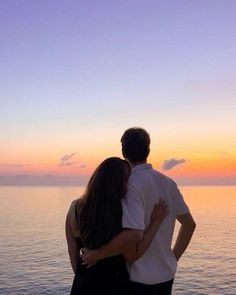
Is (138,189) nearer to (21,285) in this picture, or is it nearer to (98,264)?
(98,264)

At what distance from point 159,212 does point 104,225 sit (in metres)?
0.76

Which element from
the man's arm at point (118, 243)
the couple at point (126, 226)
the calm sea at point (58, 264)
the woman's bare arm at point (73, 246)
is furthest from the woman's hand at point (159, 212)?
the calm sea at point (58, 264)

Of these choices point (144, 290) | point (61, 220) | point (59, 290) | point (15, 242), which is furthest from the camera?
point (61, 220)

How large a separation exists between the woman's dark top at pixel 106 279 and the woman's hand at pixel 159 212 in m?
0.58

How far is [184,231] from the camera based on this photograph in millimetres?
5660

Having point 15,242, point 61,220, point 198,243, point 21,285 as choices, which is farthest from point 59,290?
point 61,220

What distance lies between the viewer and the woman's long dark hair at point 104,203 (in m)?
4.73

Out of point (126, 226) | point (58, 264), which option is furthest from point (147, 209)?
point (58, 264)

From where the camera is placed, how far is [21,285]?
186 ft

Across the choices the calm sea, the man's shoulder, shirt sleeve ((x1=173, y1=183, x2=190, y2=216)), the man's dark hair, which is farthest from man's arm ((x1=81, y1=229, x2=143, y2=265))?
the calm sea

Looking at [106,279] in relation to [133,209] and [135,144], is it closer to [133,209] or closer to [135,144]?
[133,209]

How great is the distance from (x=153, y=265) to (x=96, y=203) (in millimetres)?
1065

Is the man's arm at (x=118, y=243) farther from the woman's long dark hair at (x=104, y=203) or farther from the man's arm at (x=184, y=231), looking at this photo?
the man's arm at (x=184, y=231)

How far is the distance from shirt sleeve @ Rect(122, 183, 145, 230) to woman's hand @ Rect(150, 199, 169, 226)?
28 centimetres
